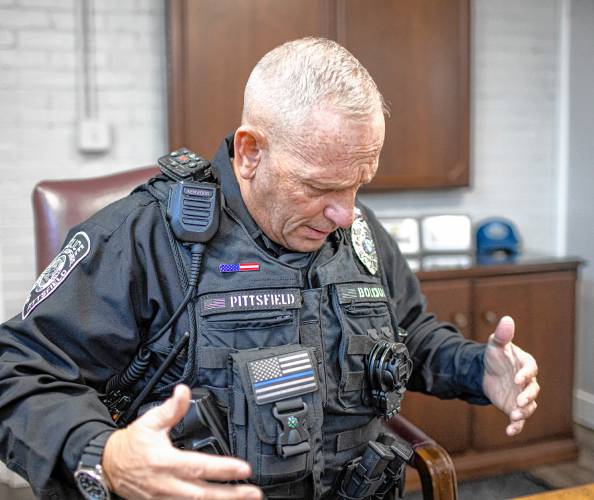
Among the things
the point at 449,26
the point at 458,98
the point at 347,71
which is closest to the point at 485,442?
the point at 458,98

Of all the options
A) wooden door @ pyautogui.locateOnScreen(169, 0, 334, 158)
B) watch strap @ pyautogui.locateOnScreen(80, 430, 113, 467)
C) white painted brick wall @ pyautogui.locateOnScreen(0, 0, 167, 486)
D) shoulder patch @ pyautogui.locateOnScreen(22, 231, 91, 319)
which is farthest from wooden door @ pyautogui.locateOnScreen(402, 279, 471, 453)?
watch strap @ pyautogui.locateOnScreen(80, 430, 113, 467)

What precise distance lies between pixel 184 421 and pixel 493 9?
2956 millimetres

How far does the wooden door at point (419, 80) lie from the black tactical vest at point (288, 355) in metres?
1.83

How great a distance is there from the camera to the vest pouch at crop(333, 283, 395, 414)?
1502mm

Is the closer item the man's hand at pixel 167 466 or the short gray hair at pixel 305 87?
the man's hand at pixel 167 466

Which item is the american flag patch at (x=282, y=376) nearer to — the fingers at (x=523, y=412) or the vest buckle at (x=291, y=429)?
the vest buckle at (x=291, y=429)

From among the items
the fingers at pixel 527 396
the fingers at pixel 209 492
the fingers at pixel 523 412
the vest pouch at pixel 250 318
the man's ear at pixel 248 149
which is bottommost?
the fingers at pixel 523 412

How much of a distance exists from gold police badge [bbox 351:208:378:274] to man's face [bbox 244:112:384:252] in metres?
0.14

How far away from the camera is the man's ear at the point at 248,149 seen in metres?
1.45

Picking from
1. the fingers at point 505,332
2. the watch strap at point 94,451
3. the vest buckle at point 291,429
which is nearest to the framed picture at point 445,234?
the fingers at point 505,332

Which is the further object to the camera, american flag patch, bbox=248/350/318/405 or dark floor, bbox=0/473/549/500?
dark floor, bbox=0/473/549/500

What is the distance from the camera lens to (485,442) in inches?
125

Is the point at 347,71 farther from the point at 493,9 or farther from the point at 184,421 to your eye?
the point at 493,9

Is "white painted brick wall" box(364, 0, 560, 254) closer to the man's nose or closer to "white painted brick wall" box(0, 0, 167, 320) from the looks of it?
"white painted brick wall" box(0, 0, 167, 320)
